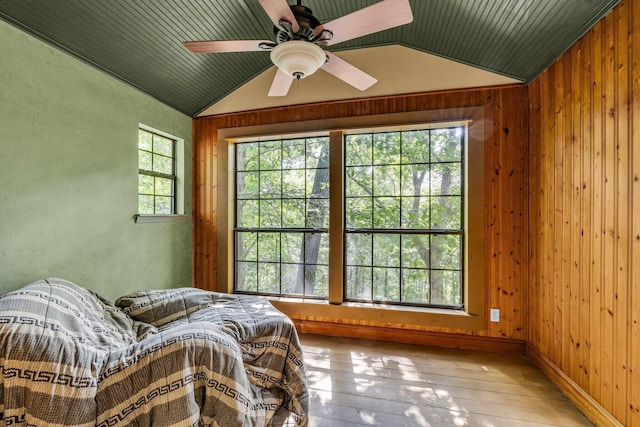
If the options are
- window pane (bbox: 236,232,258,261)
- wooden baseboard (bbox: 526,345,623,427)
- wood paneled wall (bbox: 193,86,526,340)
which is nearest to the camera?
wooden baseboard (bbox: 526,345,623,427)

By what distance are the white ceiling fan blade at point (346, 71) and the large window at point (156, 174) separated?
2.08 m

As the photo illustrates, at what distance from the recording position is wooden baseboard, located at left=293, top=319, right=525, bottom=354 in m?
2.56

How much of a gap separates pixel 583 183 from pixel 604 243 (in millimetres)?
425

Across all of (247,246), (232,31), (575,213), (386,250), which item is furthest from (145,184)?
(575,213)

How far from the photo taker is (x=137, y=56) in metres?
2.30

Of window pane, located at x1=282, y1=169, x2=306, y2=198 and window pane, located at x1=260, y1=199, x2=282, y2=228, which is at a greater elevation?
window pane, located at x1=282, y1=169, x2=306, y2=198

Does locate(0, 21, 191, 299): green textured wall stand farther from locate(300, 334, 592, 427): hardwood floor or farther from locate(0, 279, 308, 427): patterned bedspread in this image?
locate(300, 334, 592, 427): hardwood floor

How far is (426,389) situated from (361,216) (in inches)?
61.9

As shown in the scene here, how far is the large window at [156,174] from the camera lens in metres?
2.78

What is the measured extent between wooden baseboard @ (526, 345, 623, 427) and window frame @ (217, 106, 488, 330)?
446 millimetres

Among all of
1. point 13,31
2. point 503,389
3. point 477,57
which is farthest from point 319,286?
point 13,31

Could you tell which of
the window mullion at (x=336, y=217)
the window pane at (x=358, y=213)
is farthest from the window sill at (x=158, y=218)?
the window pane at (x=358, y=213)

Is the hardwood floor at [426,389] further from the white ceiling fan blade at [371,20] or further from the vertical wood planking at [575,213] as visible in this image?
the white ceiling fan blade at [371,20]

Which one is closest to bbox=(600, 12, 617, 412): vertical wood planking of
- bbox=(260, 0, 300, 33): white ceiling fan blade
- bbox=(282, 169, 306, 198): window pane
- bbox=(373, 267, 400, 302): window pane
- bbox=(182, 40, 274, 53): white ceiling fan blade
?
bbox=(373, 267, 400, 302): window pane
